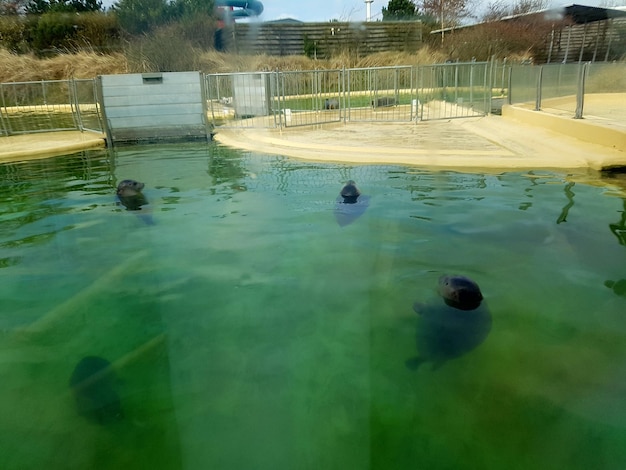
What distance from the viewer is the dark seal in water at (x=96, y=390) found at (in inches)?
127

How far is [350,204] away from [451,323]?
358 cm

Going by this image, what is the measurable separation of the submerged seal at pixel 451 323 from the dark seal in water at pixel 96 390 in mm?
1953

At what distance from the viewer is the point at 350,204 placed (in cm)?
748

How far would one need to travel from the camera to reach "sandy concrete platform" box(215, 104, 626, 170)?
30.3ft

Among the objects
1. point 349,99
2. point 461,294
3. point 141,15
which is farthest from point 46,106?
point 461,294

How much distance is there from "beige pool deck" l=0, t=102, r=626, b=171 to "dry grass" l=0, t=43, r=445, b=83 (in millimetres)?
14214

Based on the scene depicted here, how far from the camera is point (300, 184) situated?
872 cm

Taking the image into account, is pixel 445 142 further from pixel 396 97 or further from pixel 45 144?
pixel 45 144

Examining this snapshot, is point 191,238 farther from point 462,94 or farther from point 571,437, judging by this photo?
point 462,94

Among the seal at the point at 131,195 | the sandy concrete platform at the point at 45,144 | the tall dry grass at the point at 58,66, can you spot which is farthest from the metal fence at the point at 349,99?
the tall dry grass at the point at 58,66

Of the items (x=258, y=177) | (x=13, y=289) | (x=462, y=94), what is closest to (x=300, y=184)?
(x=258, y=177)

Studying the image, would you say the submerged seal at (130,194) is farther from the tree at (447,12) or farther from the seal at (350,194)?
the tree at (447,12)

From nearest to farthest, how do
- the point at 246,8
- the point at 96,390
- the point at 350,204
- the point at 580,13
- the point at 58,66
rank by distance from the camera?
the point at 96,390 → the point at 350,204 → the point at 246,8 → the point at 580,13 → the point at 58,66

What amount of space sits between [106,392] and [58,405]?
0.94 ft
